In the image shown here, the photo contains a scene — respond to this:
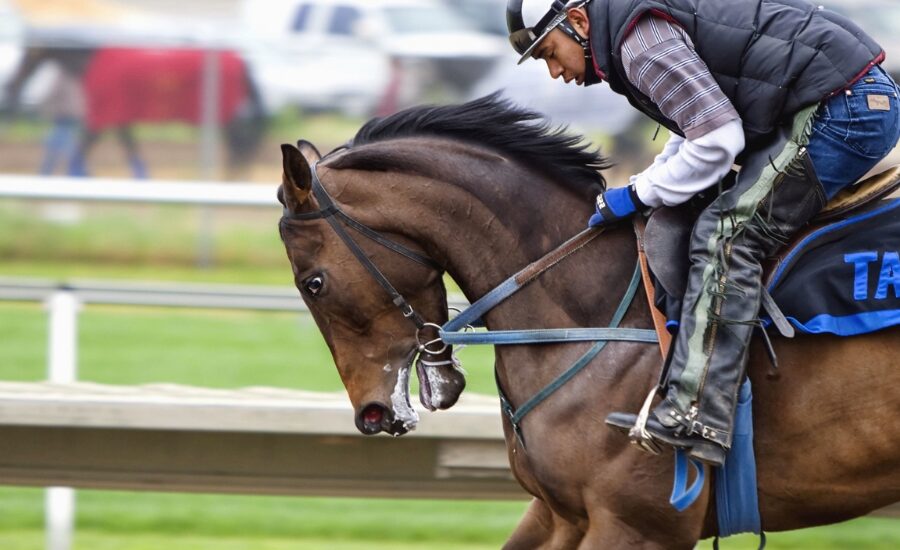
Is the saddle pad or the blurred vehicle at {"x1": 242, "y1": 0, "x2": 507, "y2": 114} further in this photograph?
the blurred vehicle at {"x1": 242, "y1": 0, "x2": 507, "y2": 114}

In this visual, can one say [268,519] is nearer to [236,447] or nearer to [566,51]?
[236,447]

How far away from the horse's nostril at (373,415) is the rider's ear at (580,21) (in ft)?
3.86

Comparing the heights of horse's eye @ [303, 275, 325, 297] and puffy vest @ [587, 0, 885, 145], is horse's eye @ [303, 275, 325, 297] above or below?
below

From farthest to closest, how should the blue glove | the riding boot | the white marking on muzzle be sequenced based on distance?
the white marking on muzzle, the blue glove, the riding boot

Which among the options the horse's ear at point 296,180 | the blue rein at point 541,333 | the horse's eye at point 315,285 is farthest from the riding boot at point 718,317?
the horse's ear at point 296,180

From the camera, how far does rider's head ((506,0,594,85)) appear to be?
367 centimetres

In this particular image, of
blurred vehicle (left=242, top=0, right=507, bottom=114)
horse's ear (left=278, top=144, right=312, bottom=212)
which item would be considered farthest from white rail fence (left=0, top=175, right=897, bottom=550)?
blurred vehicle (left=242, top=0, right=507, bottom=114)

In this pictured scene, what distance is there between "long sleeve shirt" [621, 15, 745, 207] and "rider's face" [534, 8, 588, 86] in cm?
18

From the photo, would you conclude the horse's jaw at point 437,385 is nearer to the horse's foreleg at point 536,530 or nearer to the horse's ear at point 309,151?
the horse's foreleg at point 536,530

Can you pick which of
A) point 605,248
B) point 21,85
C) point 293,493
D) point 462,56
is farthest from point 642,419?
point 21,85

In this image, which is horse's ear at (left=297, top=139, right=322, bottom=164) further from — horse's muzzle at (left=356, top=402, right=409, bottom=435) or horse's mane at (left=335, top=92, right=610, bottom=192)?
horse's muzzle at (left=356, top=402, right=409, bottom=435)

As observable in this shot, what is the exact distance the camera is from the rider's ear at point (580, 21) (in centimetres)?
365

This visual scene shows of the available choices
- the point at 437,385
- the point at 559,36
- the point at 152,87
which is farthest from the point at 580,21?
the point at 152,87

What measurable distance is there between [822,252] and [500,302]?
2.85ft
